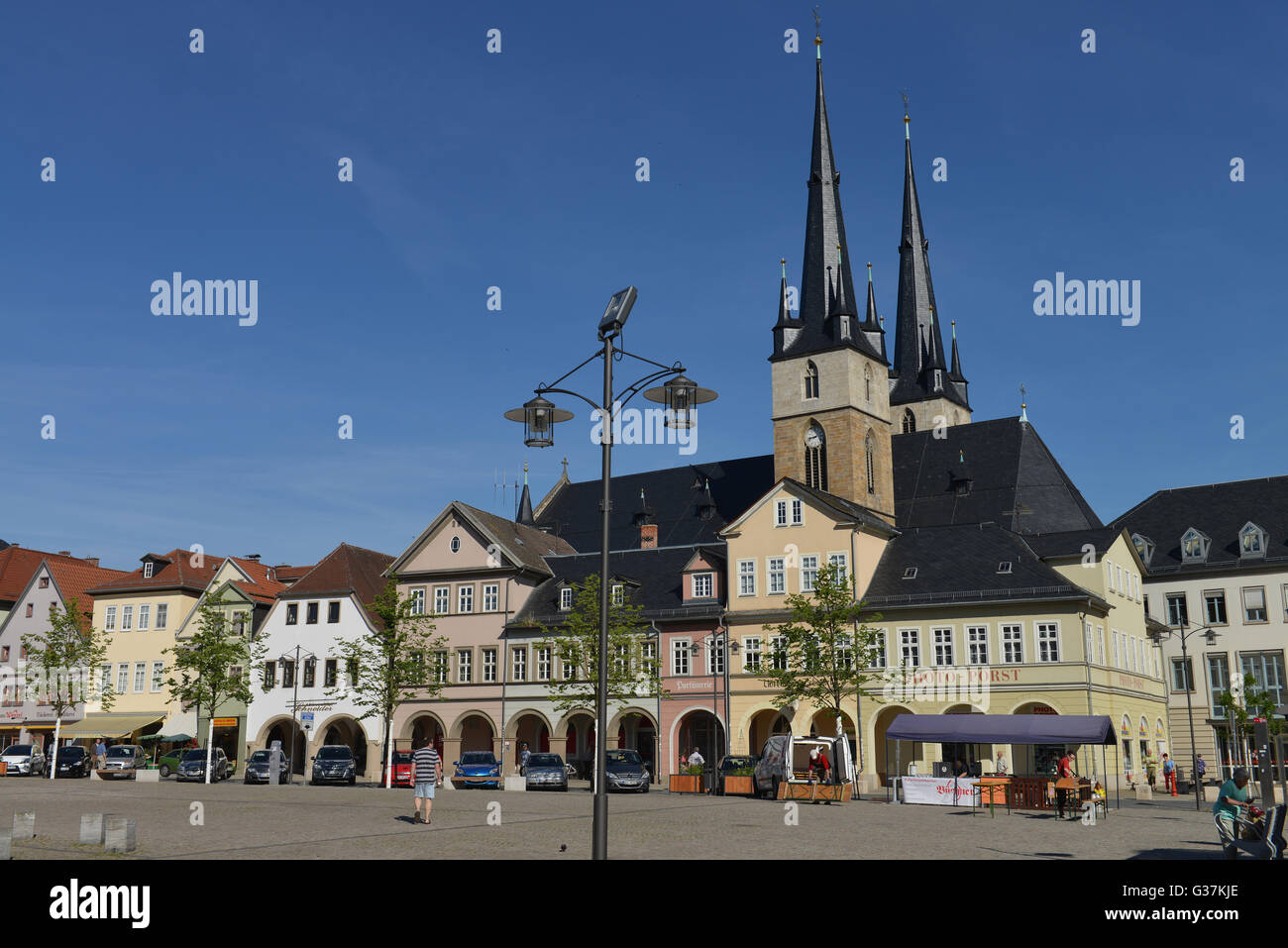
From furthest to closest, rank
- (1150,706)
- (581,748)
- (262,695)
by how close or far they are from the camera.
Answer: (262,695) < (581,748) < (1150,706)

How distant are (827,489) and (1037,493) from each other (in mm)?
11414

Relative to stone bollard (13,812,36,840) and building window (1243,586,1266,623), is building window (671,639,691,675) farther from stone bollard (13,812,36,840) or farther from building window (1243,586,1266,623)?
stone bollard (13,812,36,840)

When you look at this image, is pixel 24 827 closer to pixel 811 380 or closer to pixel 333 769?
pixel 333 769

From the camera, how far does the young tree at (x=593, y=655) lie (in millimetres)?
53219

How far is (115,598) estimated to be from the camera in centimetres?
7562

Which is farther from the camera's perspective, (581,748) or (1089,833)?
(581,748)

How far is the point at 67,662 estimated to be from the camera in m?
66.2

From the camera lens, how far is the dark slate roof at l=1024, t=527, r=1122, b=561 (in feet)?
175

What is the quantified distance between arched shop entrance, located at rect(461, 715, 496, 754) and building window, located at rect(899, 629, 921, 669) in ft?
72.1

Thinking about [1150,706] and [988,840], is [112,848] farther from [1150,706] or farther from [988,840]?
[1150,706]

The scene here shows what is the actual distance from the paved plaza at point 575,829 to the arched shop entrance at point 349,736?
1046 inches

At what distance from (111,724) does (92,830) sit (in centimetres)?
5610

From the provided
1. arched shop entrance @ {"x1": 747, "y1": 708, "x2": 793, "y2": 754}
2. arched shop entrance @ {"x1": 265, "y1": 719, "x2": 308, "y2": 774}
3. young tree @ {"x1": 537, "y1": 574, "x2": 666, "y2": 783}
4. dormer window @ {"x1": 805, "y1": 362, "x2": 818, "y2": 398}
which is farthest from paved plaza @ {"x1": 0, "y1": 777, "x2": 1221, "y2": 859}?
dormer window @ {"x1": 805, "y1": 362, "x2": 818, "y2": 398}
